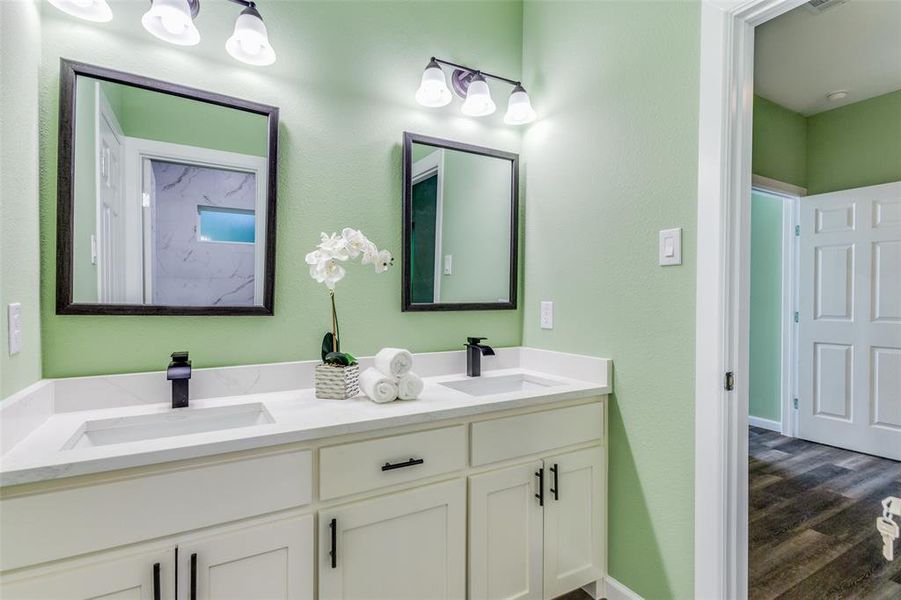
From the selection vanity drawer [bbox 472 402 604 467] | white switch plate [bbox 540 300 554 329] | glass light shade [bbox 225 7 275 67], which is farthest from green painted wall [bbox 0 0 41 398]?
white switch plate [bbox 540 300 554 329]

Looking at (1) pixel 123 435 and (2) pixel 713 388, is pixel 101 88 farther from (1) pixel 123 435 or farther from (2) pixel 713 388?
(2) pixel 713 388

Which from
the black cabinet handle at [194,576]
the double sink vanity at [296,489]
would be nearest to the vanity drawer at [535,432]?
the double sink vanity at [296,489]

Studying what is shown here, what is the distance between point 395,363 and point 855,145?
12.5 feet

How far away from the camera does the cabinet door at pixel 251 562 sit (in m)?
1.05

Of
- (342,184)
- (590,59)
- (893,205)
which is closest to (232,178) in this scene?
(342,184)

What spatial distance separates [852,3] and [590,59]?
4.91ft

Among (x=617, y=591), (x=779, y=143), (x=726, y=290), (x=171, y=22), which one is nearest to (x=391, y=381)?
(x=726, y=290)

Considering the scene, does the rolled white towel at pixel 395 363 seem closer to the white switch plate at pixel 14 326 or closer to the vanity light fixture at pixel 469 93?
the white switch plate at pixel 14 326

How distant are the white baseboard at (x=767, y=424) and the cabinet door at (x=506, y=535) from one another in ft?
10.8

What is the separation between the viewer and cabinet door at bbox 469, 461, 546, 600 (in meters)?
1.45

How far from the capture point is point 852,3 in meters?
2.18

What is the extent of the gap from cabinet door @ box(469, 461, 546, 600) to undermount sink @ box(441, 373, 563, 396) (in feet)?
1.34

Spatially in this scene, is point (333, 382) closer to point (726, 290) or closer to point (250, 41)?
point (250, 41)

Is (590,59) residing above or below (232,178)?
above
